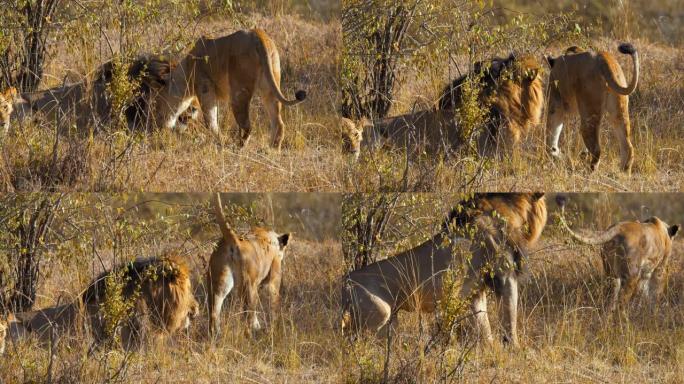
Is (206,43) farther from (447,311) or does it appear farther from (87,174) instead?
(447,311)

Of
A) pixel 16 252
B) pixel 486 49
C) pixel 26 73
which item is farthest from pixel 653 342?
pixel 26 73

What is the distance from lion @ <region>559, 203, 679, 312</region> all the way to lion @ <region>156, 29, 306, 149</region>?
2.32 meters

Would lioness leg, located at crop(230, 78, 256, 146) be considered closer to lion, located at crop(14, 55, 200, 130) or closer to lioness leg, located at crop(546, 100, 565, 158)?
lion, located at crop(14, 55, 200, 130)

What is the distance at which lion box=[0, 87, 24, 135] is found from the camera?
364 inches

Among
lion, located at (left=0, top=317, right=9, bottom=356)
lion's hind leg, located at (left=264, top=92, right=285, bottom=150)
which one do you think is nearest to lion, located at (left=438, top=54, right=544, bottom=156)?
lion's hind leg, located at (left=264, top=92, right=285, bottom=150)

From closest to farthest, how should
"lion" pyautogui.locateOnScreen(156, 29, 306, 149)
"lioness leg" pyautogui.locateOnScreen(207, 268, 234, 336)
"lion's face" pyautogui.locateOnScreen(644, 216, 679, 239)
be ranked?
"lioness leg" pyautogui.locateOnScreen(207, 268, 234, 336) → "lion" pyautogui.locateOnScreen(156, 29, 306, 149) → "lion's face" pyautogui.locateOnScreen(644, 216, 679, 239)

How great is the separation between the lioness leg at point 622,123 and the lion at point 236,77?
2141 millimetres

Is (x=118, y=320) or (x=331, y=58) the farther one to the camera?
(x=331, y=58)

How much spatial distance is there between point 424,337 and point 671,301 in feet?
7.70

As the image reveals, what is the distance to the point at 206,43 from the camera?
369 inches

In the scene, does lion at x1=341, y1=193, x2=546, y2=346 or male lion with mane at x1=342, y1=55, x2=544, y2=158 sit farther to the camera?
male lion with mane at x1=342, y1=55, x2=544, y2=158

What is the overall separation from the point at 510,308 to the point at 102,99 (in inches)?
133

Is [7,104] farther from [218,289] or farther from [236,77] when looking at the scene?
[218,289]

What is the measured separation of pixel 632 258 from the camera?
9508 millimetres
